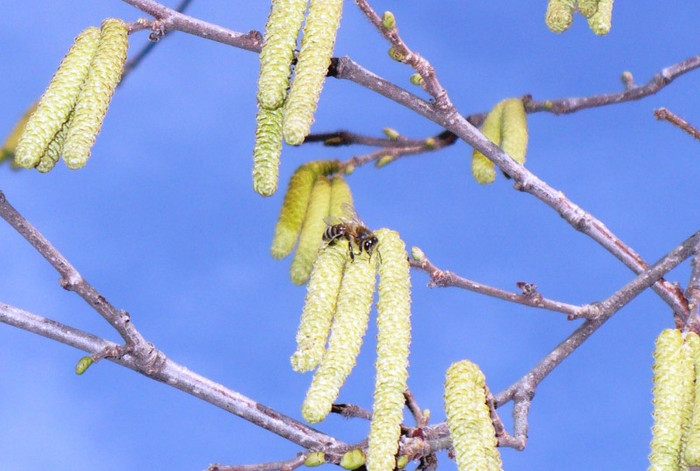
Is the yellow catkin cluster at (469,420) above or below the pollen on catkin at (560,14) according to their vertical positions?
below

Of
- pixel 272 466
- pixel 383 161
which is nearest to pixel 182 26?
pixel 272 466

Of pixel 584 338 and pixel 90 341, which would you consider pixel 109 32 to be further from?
pixel 584 338

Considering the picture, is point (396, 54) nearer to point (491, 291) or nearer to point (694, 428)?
point (491, 291)

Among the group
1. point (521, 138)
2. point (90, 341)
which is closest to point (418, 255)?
point (90, 341)

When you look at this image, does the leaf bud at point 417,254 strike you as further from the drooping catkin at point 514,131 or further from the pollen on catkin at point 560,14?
the drooping catkin at point 514,131

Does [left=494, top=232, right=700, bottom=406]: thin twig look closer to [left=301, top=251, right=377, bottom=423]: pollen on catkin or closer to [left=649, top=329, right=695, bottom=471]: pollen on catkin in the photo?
[left=649, top=329, right=695, bottom=471]: pollen on catkin

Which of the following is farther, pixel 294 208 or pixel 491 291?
pixel 294 208

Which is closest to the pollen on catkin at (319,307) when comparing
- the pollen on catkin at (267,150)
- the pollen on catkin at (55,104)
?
the pollen on catkin at (267,150)
